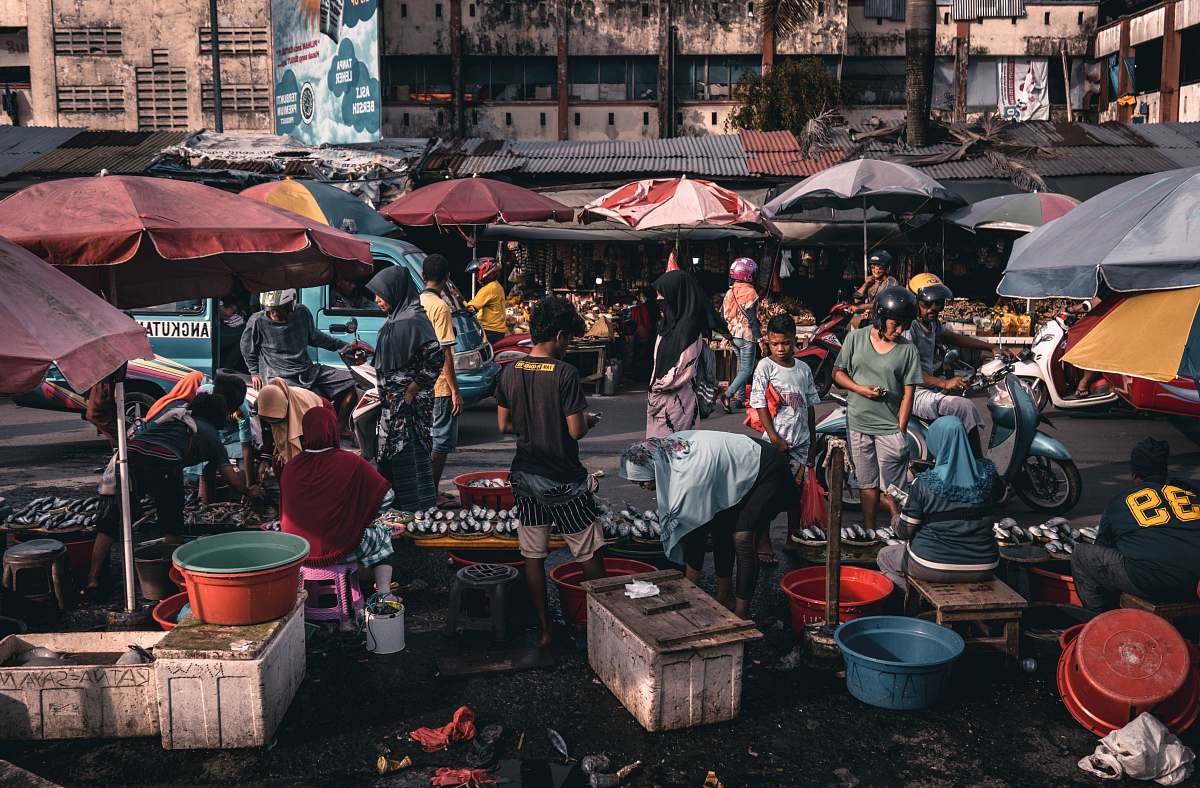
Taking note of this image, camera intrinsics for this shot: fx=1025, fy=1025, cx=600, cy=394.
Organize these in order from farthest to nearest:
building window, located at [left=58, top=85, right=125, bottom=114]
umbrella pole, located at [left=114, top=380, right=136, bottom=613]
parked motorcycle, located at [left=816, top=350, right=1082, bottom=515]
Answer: building window, located at [left=58, top=85, right=125, bottom=114], parked motorcycle, located at [left=816, top=350, right=1082, bottom=515], umbrella pole, located at [left=114, top=380, right=136, bottom=613]

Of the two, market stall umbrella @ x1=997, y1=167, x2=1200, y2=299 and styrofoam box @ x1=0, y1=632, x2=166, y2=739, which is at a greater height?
market stall umbrella @ x1=997, y1=167, x2=1200, y2=299

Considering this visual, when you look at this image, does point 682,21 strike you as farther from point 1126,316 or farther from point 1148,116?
point 1126,316

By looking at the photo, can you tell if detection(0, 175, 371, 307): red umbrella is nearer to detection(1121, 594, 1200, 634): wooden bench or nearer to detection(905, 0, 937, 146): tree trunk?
detection(1121, 594, 1200, 634): wooden bench

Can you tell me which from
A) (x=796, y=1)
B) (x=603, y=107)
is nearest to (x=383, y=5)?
(x=603, y=107)

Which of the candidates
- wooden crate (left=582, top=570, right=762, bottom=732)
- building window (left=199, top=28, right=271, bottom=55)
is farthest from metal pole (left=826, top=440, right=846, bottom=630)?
building window (left=199, top=28, right=271, bottom=55)

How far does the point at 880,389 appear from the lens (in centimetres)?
696

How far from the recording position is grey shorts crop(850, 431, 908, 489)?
23.1 feet

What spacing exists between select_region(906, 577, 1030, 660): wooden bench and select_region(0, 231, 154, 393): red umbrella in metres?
4.02

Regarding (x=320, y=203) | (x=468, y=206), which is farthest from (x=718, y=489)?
(x=468, y=206)

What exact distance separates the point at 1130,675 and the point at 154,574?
5413 mm

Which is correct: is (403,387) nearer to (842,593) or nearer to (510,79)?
(842,593)

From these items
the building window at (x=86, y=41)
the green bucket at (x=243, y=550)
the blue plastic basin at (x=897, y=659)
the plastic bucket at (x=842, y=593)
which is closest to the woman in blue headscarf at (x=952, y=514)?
the plastic bucket at (x=842, y=593)

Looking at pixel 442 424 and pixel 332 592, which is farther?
pixel 442 424

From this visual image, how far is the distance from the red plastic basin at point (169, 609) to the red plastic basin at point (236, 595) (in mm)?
913
